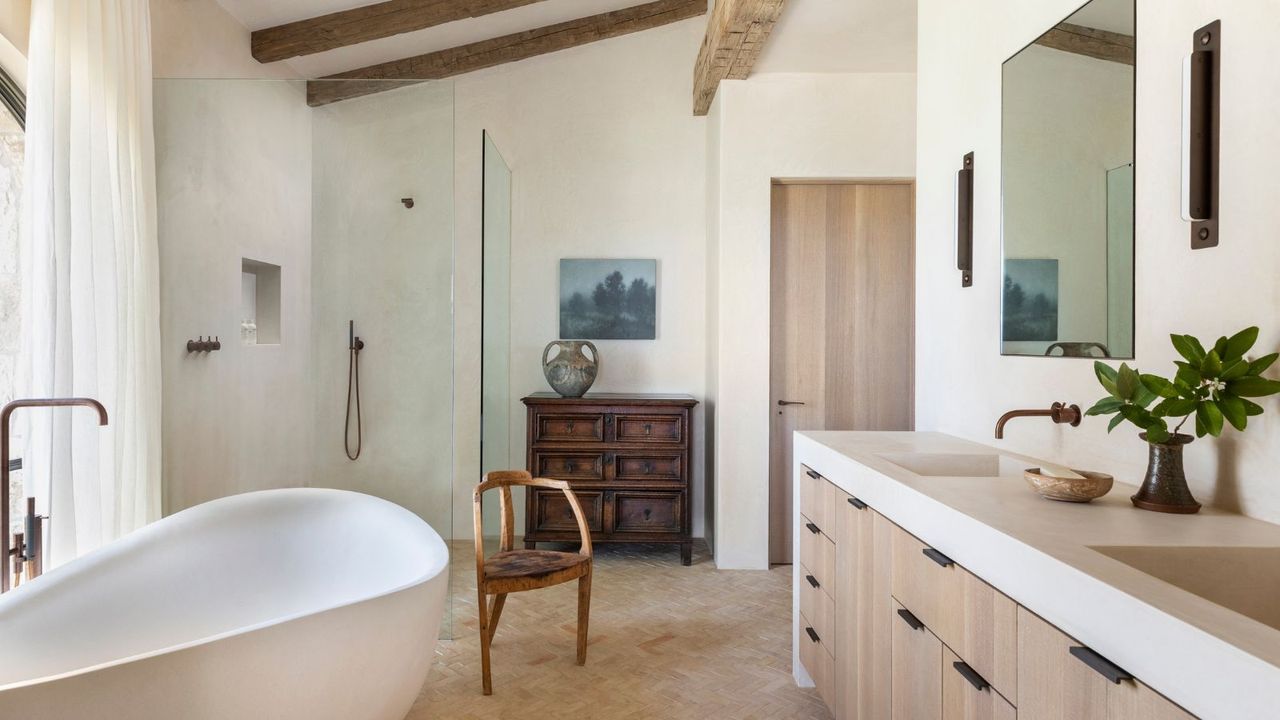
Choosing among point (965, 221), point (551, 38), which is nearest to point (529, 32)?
point (551, 38)

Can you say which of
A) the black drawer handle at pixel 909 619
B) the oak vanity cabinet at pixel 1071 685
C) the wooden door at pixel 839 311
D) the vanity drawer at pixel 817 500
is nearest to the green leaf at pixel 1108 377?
the oak vanity cabinet at pixel 1071 685

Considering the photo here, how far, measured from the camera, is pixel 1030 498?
4.98 ft

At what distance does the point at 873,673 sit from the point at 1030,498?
0.68 metres

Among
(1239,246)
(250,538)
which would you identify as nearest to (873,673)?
(1239,246)

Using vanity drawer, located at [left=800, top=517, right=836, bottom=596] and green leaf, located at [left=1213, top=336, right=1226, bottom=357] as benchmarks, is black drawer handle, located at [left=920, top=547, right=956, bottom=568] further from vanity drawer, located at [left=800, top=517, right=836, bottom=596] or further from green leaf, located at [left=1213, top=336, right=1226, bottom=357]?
vanity drawer, located at [left=800, top=517, right=836, bottom=596]

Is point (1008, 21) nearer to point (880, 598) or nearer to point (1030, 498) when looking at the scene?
point (1030, 498)

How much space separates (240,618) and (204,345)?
1.05 meters

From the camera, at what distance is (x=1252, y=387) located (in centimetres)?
123

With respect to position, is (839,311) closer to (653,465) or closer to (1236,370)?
(653,465)

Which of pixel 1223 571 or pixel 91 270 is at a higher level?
pixel 91 270

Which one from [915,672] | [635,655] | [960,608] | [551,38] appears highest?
[551,38]

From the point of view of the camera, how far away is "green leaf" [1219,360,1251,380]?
4.05ft

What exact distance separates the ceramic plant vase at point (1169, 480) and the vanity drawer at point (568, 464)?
123 inches

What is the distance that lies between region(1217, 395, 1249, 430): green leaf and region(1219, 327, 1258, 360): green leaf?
7cm
